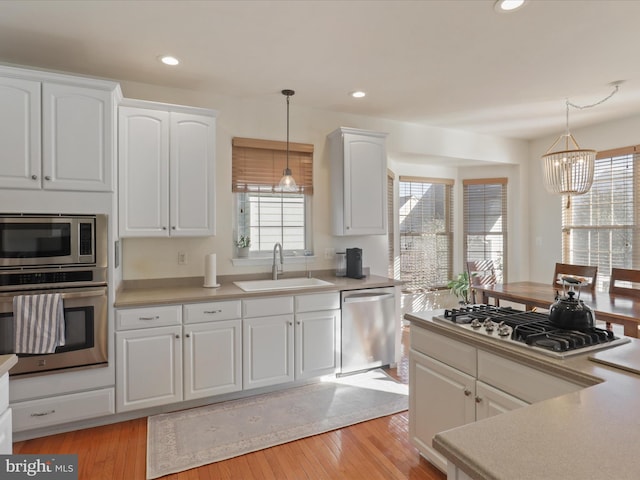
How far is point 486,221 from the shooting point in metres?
5.25

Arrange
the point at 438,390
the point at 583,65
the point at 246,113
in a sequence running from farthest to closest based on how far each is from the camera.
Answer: the point at 246,113, the point at 583,65, the point at 438,390

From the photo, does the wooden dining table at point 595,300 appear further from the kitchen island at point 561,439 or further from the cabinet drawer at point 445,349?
the kitchen island at point 561,439

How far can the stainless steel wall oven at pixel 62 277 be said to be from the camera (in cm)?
225

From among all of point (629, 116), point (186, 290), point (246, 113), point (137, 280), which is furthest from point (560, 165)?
point (137, 280)

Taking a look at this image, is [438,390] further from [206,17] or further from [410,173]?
[410,173]

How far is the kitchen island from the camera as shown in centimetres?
74

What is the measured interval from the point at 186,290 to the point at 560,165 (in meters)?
3.17

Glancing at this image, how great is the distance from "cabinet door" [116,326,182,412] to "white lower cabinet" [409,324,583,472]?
169 centimetres

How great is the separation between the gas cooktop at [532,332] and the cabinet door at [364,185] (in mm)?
1808

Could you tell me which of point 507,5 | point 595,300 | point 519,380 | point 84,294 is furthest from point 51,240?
point 595,300

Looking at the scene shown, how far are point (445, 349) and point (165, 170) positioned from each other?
242 centimetres

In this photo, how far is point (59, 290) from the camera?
92.8 inches

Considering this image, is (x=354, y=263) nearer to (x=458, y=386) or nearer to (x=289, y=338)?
(x=289, y=338)

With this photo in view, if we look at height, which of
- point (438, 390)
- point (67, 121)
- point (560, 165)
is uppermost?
point (67, 121)
